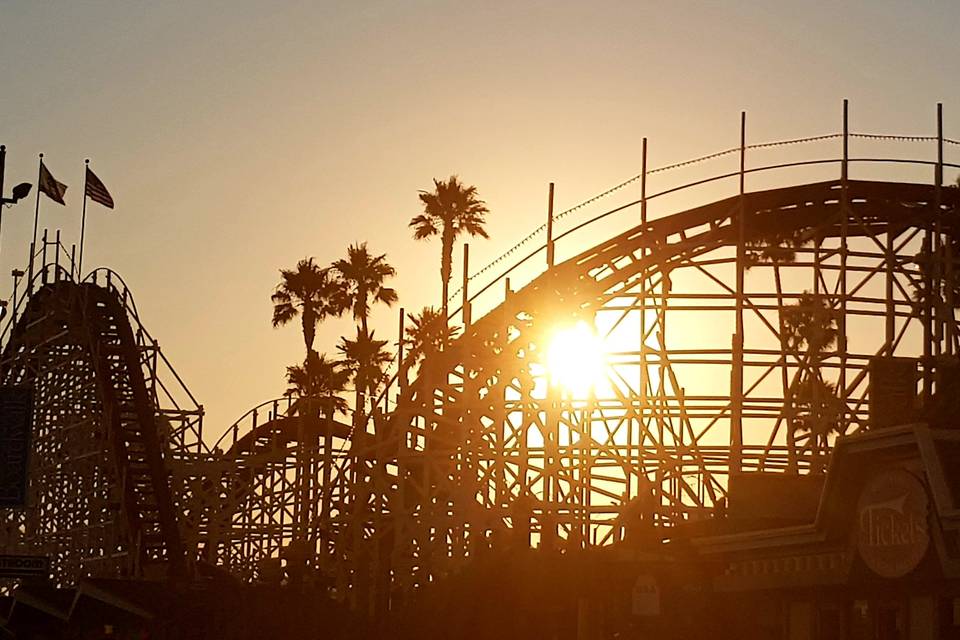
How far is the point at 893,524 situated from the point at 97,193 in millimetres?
29958

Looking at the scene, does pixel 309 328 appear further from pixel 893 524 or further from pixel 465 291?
pixel 893 524

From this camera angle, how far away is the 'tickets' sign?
843 inches

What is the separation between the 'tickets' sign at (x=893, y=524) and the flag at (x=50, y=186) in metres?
25.5

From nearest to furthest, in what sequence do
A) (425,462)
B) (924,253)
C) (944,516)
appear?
(944,516), (924,253), (425,462)

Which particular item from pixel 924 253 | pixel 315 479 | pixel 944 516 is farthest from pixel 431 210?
pixel 944 516

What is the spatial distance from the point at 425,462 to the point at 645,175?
24.7 feet

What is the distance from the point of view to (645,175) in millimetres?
37562

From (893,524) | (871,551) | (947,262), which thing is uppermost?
(947,262)

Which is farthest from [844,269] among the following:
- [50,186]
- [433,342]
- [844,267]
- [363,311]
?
[363,311]

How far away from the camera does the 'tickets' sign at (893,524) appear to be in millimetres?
21406

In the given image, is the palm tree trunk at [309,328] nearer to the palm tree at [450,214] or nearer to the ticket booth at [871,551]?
the palm tree at [450,214]

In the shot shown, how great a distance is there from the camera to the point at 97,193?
47812 mm

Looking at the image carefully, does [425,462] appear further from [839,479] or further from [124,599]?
[839,479]

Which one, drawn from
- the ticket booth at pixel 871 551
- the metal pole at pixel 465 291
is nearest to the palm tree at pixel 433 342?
the metal pole at pixel 465 291
